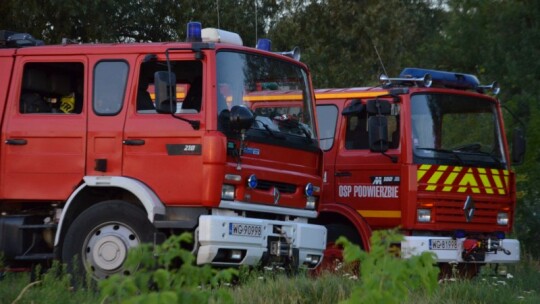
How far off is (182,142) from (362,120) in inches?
137

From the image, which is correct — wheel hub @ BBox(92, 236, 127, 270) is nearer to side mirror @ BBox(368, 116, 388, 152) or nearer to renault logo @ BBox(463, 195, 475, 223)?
side mirror @ BBox(368, 116, 388, 152)

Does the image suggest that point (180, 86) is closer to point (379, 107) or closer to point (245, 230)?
point (245, 230)

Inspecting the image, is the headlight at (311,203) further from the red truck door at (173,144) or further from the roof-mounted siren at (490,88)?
the roof-mounted siren at (490,88)

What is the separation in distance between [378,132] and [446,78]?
1521mm

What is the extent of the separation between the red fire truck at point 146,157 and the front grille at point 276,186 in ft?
0.04

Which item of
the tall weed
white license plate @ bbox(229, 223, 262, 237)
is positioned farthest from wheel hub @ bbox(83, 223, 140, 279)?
the tall weed

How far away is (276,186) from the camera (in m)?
10.7

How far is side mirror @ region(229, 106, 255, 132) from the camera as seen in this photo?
9.87m

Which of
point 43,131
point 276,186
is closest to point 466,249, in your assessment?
point 276,186

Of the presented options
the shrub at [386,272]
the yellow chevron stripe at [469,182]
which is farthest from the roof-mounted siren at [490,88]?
the shrub at [386,272]

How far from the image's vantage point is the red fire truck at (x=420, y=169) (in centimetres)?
1216

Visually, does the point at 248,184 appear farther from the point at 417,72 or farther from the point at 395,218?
the point at 417,72

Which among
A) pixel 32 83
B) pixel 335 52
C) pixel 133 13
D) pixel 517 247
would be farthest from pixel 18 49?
pixel 335 52

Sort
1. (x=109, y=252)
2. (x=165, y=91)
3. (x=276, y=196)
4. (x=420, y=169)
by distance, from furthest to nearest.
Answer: (x=420, y=169), (x=276, y=196), (x=109, y=252), (x=165, y=91)
